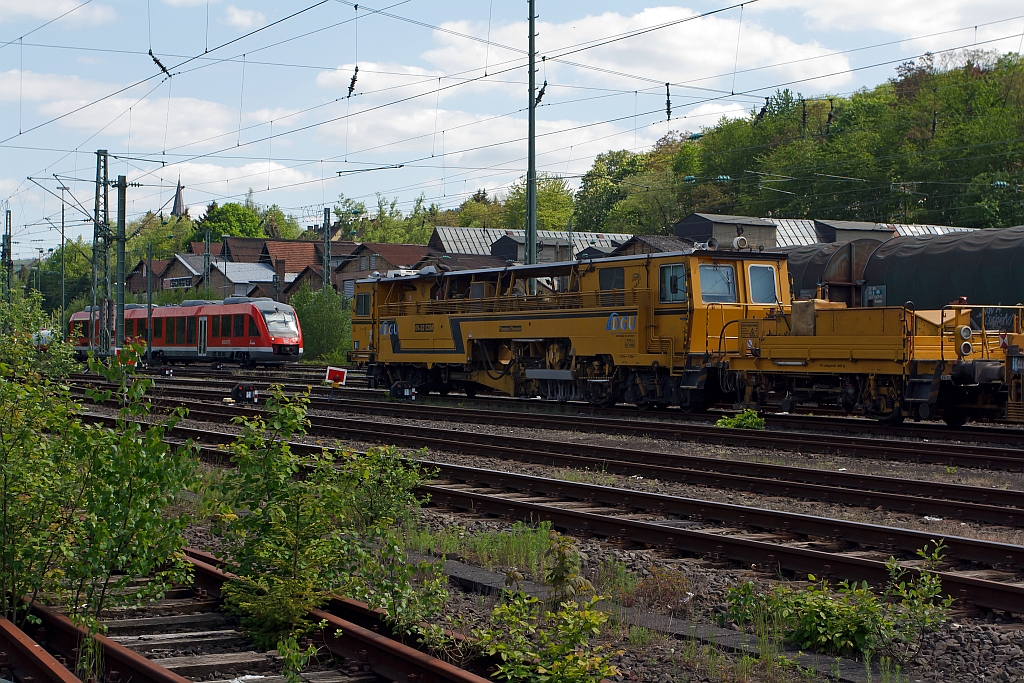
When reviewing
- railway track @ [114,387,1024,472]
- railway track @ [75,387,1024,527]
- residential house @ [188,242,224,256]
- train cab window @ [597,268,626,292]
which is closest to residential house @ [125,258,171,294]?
residential house @ [188,242,224,256]

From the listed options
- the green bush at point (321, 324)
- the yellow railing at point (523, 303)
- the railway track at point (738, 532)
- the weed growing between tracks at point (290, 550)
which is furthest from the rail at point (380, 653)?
the green bush at point (321, 324)

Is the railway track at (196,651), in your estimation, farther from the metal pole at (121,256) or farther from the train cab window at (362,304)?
the metal pole at (121,256)

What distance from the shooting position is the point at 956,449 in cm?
1519

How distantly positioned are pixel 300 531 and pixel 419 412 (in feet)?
52.8

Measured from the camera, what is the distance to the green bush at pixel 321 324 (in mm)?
51250

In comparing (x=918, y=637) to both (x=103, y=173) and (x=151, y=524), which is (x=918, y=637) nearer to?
(x=151, y=524)

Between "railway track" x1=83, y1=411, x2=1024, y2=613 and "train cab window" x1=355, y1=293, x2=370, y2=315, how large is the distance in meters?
17.9

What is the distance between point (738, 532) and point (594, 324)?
1314 centimetres

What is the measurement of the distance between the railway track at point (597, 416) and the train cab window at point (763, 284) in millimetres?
2470

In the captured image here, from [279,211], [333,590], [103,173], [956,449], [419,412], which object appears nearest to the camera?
[333,590]

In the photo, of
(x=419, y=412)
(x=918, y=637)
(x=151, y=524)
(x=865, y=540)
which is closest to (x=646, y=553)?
(x=865, y=540)

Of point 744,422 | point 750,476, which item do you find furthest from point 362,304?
point 750,476

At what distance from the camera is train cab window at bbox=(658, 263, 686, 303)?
21.1 meters

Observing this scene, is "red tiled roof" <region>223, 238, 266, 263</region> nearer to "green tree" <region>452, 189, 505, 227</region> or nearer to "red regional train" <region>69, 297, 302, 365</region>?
"green tree" <region>452, 189, 505, 227</region>
